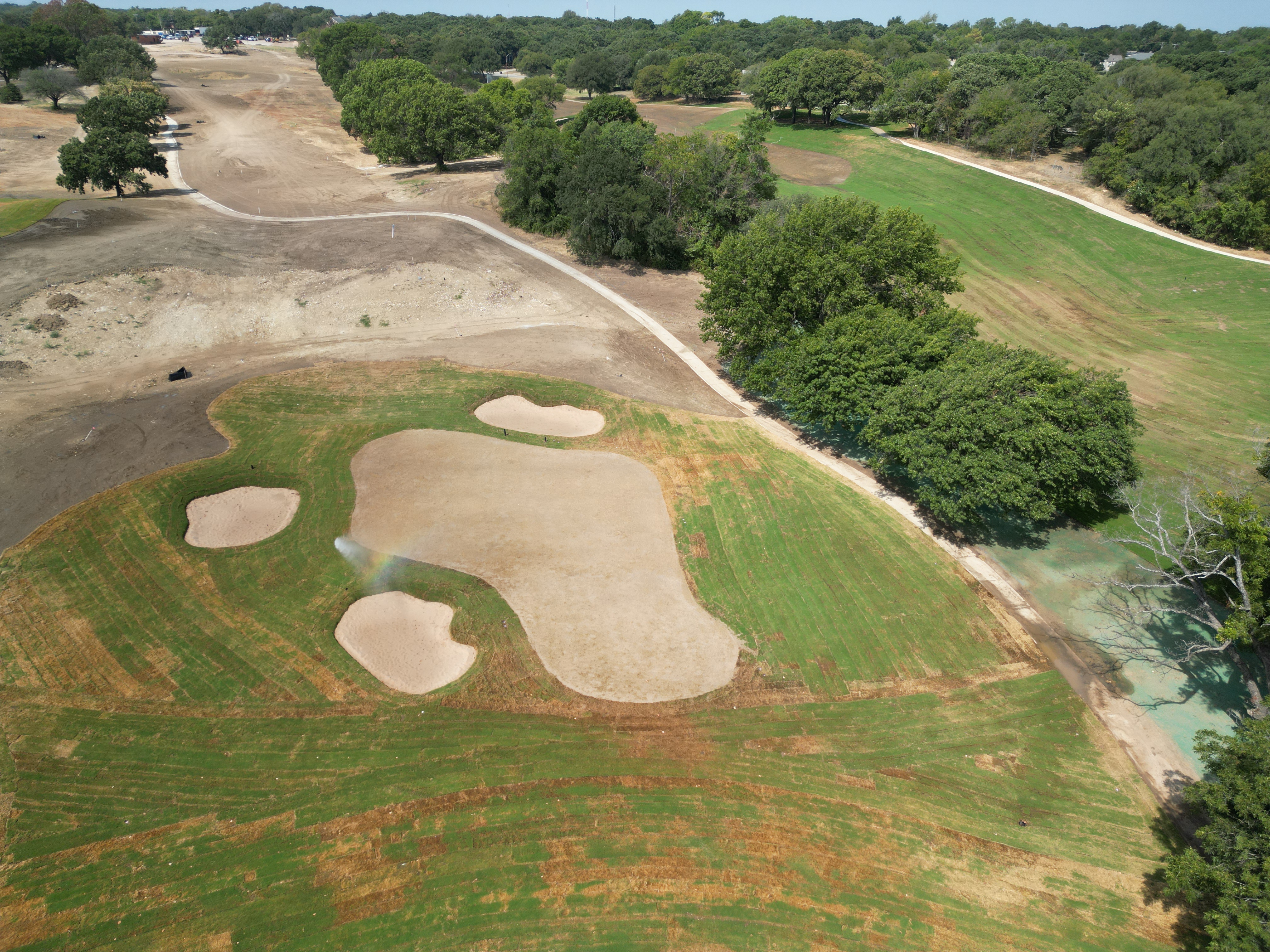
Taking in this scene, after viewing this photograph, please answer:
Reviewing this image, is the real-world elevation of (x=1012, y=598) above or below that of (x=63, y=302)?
below

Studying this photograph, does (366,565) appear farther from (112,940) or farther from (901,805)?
(901,805)

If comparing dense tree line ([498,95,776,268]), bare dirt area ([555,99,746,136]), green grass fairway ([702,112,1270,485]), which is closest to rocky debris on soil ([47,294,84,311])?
dense tree line ([498,95,776,268])

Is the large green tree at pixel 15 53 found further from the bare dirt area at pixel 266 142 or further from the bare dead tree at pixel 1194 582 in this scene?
the bare dead tree at pixel 1194 582

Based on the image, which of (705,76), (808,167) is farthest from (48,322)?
(705,76)

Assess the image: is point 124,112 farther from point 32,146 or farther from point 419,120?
point 419,120

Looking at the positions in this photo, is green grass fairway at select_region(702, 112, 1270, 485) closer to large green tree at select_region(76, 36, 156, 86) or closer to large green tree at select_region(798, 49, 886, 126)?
large green tree at select_region(798, 49, 886, 126)

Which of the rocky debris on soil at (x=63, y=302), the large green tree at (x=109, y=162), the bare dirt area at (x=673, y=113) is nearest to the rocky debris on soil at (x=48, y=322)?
Answer: the rocky debris on soil at (x=63, y=302)
